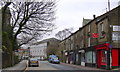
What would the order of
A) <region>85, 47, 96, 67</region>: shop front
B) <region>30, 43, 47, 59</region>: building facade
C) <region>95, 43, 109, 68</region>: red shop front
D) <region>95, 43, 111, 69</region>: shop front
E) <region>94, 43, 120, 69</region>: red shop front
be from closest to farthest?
1. <region>94, 43, 120, 69</region>: red shop front
2. <region>95, 43, 111, 69</region>: shop front
3. <region>95, 43, 109, 68</region>: red shop front
4. <region>85, 47, 96, 67</region>: shop front
5. <region>30, 43, 47, 59</region>: building facade

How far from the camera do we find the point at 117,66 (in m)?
29.3

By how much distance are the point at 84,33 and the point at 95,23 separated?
7.71m

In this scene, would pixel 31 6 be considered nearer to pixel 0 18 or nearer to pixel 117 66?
pixel 0 18

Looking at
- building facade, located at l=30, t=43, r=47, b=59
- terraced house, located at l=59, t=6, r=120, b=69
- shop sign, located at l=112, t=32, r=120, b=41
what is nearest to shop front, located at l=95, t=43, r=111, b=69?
terraced house, located at l=59, t=6, r=120, b=69

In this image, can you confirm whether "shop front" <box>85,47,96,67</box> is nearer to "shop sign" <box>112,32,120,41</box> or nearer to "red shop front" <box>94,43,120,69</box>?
"red shop front" <box>94,43,120,69</box>

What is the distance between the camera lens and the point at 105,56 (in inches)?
1226

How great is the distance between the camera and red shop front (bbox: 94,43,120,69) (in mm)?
29547

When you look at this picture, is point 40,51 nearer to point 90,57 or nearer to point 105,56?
point 90,57

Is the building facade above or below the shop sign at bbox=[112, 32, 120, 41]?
below

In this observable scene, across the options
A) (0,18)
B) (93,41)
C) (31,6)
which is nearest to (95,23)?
(93,41)

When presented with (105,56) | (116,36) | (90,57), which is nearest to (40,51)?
(90,57)

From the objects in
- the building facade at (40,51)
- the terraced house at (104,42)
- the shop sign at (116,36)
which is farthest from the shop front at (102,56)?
the building facade at (40,51)

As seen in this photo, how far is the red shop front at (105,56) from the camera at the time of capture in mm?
29547

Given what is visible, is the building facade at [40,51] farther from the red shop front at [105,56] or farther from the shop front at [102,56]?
the red shop front at [105,56]
